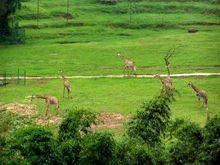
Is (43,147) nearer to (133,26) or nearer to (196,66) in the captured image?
(196,66)

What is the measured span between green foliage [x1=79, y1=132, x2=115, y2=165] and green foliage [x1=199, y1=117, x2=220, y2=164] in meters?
4.29

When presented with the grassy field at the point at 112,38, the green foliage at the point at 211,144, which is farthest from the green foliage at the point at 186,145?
the grassy field at the point at 112,38

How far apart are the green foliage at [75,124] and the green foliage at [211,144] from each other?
607 cm

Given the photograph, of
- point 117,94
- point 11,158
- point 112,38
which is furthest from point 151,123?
point 112,38

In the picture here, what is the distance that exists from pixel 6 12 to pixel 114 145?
50.6 meters

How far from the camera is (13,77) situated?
2301 inches

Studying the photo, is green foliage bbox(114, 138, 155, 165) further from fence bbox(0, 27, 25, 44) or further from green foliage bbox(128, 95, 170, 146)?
fence bbox(0, 27, 25, 44)

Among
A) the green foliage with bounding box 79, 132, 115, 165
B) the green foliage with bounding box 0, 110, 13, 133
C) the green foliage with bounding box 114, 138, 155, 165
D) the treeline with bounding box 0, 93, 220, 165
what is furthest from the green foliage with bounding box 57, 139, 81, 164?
the green foliage with bounding box 0, 110, 13, 133

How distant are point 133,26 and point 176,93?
37810 mm

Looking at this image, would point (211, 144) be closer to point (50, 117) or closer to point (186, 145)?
point (186, 145)

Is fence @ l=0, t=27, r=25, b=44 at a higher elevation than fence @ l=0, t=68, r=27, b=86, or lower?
higher

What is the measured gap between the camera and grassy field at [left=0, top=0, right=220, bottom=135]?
48812 millimetres

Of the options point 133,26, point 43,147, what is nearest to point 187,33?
point 133,26

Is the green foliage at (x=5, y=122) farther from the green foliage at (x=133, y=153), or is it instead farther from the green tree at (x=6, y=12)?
the green tree at (x=6, y=12)
